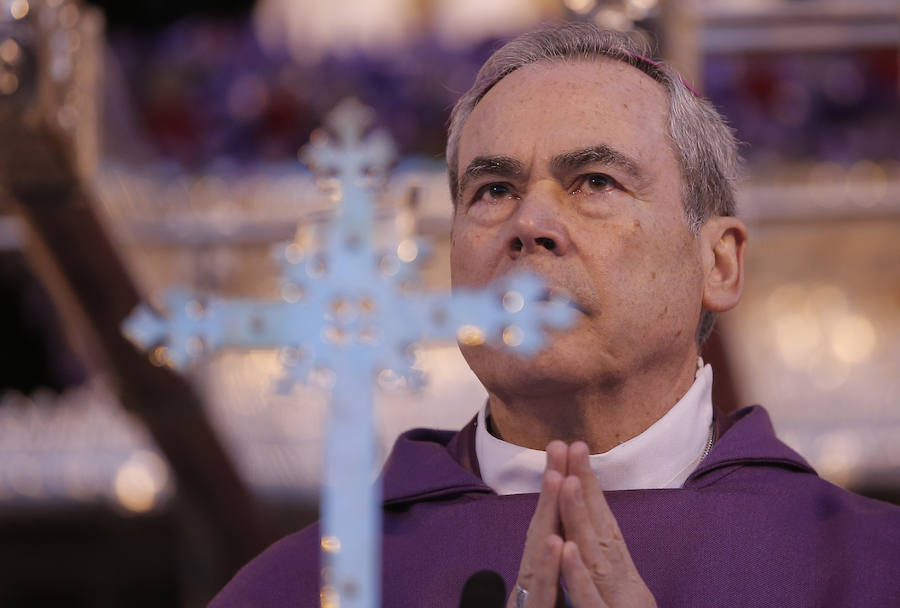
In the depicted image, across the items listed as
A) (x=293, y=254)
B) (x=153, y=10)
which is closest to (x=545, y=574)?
(x=293, y=254)

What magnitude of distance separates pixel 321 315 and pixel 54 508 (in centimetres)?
400

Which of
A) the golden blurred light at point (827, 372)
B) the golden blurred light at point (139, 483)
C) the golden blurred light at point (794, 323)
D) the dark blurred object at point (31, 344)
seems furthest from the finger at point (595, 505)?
the dark blurred object at point (31, 344)

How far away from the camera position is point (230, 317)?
1.74m

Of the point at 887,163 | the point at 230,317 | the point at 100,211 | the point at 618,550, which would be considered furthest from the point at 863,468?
the point at 230,317

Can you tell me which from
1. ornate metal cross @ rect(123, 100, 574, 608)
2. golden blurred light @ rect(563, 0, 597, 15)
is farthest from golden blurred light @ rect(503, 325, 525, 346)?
golden blurred light @ rect(563, 0, 597, 15)

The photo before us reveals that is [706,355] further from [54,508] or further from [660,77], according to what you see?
[54,508]

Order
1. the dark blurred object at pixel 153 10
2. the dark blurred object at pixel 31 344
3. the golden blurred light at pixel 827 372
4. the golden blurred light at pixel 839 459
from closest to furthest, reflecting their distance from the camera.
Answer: the dark blurred object at pixel 153 10
the golden blurred light at pixel 839 459
the golden blurred light at pixel 827 372
the dark blurred object at pixel 31 344

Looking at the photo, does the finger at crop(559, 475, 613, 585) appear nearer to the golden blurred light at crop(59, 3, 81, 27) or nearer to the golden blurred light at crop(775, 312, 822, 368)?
the golden blurred light at crop(59, 3, 81, 27)

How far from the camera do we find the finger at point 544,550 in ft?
5.74

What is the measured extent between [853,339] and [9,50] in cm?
384

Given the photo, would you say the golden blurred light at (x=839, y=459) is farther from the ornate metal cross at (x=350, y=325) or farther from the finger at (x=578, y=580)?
the ornate metal cross at (x=350, y=325)

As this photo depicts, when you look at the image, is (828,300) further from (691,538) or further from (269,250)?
(691,538)

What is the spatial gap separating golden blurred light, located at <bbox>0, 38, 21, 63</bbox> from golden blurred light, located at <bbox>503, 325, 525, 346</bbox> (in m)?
→ 2.16

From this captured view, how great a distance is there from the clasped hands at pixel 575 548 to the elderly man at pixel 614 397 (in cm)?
25
